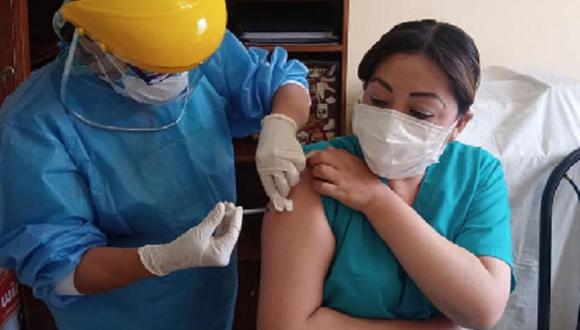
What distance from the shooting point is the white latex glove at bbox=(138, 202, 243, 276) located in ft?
3.30

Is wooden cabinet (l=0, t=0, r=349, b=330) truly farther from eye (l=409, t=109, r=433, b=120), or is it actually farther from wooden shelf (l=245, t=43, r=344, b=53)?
eye (l=409, t=109, r=433, b=120)

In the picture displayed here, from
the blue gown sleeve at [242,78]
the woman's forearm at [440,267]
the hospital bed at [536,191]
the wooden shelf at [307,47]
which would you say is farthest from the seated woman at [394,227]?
the wooden shelf at [307,47]

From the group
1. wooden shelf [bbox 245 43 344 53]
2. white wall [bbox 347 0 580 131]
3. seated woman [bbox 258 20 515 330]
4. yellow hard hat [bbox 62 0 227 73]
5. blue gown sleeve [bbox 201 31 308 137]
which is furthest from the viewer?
white wall [bbox 347 0 580 131]

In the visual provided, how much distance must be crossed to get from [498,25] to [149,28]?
74.7 inches

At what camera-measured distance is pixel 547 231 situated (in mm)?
1807

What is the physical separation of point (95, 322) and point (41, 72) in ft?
1.64

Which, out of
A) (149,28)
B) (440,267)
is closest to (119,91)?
(149,28)

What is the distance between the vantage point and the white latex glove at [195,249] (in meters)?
1.00

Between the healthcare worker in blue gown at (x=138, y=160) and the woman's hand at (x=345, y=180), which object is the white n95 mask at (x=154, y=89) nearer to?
the healthcare worker in blue gown at (x=138, y=160)

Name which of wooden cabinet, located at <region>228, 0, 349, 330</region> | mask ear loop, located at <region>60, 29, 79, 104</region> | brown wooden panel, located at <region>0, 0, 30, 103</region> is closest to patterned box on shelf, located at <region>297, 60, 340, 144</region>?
wooden cabinet, located at <region>228, 0, 349, 330</region>

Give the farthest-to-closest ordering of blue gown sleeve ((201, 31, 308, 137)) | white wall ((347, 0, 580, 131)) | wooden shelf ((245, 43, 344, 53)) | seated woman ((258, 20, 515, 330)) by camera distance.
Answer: white wall ((347, 0, 580, 131)) < wooden shelf ((245, 43, 344, 53)) < blue gown sleeve ((201, 31, 308, 137)) < seated woman ((258, 20, 515, 330))

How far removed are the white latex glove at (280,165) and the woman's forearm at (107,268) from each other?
0.89 feet

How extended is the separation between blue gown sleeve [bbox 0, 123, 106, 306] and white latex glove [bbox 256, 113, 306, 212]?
1.09 ft

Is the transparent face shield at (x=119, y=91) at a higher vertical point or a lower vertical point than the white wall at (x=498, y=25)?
higher
